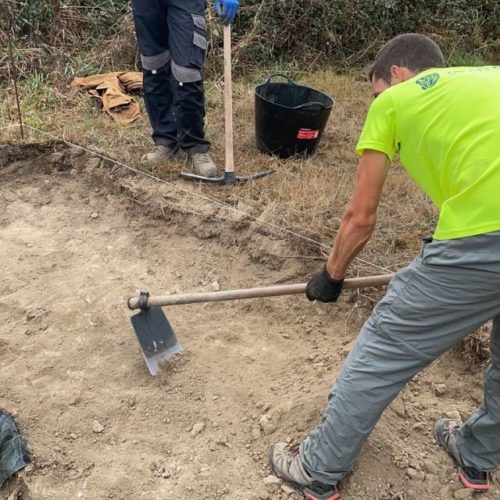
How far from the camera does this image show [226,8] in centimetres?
379

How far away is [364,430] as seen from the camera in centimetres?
191

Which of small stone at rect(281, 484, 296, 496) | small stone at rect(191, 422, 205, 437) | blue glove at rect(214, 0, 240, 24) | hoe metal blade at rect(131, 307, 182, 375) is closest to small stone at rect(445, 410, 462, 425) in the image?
small stone at rect(281, 484, 296, 496)

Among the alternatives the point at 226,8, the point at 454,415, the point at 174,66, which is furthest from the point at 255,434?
the point at 226,8

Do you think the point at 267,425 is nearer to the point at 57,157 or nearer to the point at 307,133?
the point at 307,133

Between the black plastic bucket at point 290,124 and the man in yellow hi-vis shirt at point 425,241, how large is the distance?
80.8 inches

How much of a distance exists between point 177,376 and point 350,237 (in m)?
1.28

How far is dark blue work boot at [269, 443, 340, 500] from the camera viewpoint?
2109 mm

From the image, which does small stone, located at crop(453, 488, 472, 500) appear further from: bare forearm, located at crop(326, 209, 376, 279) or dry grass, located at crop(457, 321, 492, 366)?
bare forearm, located at crop(326, 209, 376, 279)

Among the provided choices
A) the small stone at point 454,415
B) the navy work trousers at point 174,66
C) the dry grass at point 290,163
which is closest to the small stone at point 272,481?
the small stone at point 454,415

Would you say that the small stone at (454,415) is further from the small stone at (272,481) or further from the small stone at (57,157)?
the small stone at (57,157)

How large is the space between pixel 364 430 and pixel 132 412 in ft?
3.71

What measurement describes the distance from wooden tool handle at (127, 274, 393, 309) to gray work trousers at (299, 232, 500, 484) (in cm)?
45

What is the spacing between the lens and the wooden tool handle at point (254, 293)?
2326 millimetres

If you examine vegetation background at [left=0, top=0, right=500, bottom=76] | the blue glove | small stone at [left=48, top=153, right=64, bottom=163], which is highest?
the blue glove
